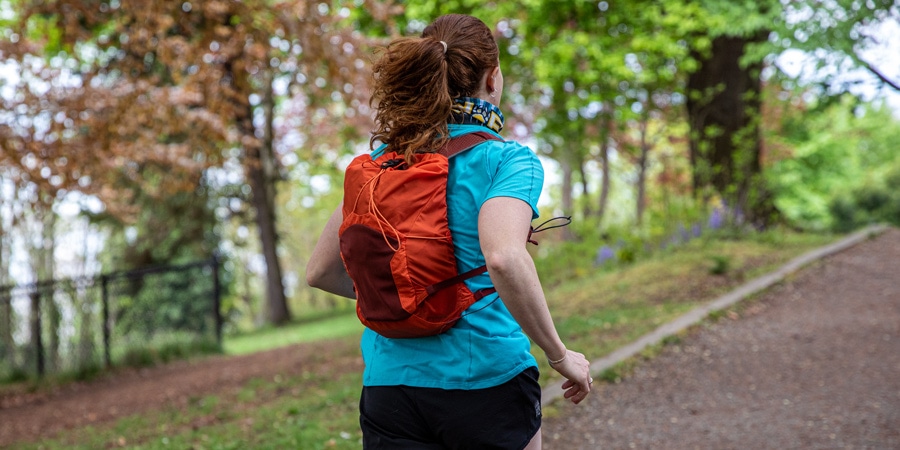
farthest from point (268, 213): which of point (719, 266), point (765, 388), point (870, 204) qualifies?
point (870, 204)

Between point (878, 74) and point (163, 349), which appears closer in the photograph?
point (878, 74)

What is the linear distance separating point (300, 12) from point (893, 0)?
622 cm

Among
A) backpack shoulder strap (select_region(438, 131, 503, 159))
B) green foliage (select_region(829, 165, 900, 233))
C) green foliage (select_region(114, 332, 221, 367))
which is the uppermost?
green foliage (select_region(829, 165, 900, 233))

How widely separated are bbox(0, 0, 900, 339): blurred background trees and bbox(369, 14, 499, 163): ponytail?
28 cm

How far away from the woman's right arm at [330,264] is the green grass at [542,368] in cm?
247

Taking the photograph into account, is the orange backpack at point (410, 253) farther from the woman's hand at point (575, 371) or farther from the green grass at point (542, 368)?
the green grass at point (542, 368)

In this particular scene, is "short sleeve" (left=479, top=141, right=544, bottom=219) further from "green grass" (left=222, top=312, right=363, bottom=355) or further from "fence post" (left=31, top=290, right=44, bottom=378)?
"green grass" (left=222, top=312, right=363, bottom=355)

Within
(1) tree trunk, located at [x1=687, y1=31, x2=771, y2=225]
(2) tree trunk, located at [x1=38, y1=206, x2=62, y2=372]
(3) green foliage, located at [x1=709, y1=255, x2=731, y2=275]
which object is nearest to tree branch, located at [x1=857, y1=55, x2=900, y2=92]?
(3) green foliage, located at [x1=709, y1=255, x2=731, y2=275]

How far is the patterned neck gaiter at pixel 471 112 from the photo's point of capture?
1968 mm

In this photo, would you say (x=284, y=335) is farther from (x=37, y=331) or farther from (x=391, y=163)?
(x=391, y=163)

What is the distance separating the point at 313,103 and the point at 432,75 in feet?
51.0

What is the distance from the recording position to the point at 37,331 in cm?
1065

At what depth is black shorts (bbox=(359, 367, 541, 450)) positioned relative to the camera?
6.22 ft

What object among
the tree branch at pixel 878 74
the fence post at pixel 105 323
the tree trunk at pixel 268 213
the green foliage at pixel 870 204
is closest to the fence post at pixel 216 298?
the fence post at pixel 105 323
